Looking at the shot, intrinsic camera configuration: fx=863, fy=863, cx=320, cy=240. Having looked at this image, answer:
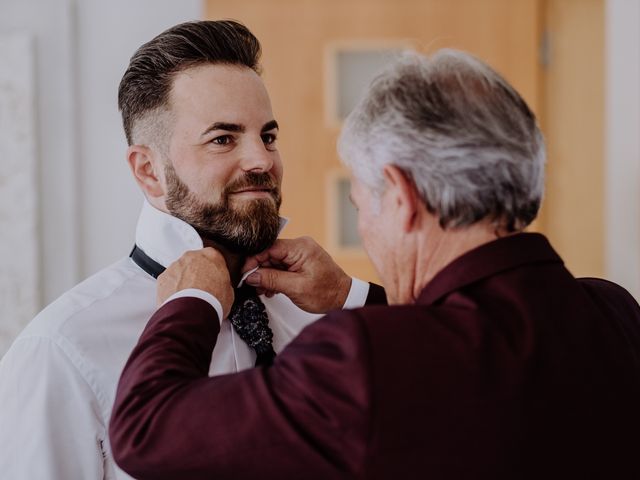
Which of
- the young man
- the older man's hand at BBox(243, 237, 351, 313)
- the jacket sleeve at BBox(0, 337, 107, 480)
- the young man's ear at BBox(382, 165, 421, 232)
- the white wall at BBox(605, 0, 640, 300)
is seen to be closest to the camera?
the young man's ear at BBox(382, 165, 421, 232)

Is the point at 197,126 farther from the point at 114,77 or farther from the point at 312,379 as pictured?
the point at 114,77

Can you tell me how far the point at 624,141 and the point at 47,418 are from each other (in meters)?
2.03

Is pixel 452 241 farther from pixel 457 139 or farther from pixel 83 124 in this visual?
pixel 83 124

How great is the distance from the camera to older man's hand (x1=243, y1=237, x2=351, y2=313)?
1.61 meters

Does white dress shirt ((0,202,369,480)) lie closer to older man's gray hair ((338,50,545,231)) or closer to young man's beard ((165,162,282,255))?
young man's beard ((165,162,282,255))

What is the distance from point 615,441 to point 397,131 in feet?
1.55

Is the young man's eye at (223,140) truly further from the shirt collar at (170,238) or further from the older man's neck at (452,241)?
the older man's neck at (452,241)

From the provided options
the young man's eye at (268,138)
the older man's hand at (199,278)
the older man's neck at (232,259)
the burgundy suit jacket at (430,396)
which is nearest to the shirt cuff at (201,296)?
the older man's hand at (199,278)

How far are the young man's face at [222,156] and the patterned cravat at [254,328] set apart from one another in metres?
0.11

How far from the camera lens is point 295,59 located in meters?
3.22

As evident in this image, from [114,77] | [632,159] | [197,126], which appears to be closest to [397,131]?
[197,126]

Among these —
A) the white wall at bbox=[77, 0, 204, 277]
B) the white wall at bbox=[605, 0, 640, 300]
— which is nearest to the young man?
the white wall at bbox=[77, 0, 204, 277]

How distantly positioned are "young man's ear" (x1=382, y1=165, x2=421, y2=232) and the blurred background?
1.78m

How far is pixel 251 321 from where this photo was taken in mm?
1556
